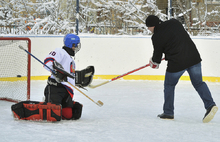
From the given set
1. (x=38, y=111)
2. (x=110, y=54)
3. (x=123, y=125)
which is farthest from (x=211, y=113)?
(x=110, y=54)

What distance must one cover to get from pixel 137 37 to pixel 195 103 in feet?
8.86

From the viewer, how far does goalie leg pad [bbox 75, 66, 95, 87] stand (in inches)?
122

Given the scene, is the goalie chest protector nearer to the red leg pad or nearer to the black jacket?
the red leg pad

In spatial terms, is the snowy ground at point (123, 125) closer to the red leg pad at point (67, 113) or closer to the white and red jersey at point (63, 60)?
the red leg pad at point (67, 113)

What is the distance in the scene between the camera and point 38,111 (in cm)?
289

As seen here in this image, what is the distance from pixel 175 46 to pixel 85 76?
835 mm

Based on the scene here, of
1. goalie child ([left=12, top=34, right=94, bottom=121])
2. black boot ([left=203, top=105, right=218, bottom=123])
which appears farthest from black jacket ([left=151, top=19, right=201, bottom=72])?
goalie child ([left=12, top=34, right=94, bottom=121])

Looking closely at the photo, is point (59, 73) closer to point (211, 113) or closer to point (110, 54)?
point (211, 113)

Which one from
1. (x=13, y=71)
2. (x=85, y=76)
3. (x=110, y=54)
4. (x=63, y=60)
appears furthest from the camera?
(x=110, y=54)

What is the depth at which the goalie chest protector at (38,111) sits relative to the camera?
2857mm

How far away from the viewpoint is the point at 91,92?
498 cm

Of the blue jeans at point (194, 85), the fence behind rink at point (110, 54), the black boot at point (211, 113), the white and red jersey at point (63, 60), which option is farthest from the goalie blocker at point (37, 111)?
the fence behind rink at point (110, 54)

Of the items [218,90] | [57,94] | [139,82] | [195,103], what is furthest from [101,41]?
[57,94]

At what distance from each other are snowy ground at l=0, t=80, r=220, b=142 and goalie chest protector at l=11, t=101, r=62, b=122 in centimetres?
6
